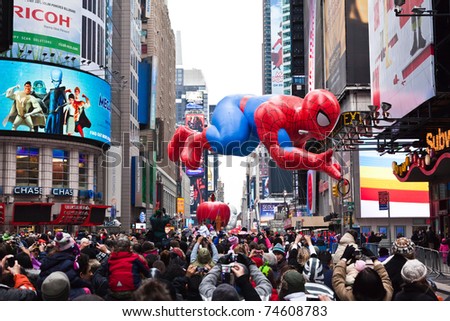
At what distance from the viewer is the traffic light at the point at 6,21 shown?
20562 mm

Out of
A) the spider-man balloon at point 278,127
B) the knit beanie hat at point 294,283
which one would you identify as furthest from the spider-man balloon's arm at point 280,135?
the knit beanie hat at point 294,283

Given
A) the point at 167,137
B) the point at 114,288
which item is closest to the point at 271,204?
the point at 167,137

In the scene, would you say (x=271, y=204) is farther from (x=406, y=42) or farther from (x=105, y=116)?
(x=406, y=42)

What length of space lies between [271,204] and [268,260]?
580ft

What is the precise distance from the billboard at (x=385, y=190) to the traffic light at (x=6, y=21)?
38189mm

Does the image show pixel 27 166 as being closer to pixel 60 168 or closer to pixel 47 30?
pixel 60 168

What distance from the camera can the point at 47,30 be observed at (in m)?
58.8

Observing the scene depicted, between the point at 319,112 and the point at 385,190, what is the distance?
122ft

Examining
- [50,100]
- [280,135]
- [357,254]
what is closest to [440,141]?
[280,135]

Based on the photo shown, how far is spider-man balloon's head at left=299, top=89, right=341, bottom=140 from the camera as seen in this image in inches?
748

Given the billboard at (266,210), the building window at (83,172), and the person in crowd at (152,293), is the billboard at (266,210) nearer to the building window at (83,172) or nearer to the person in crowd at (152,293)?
the building window at (83,172)

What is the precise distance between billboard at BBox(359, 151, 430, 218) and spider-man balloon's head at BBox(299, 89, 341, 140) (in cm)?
3610

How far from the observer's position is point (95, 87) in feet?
207

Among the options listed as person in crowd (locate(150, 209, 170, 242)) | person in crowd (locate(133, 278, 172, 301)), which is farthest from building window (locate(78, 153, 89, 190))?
person in crowd (locate(133, 278, 172, 301))
